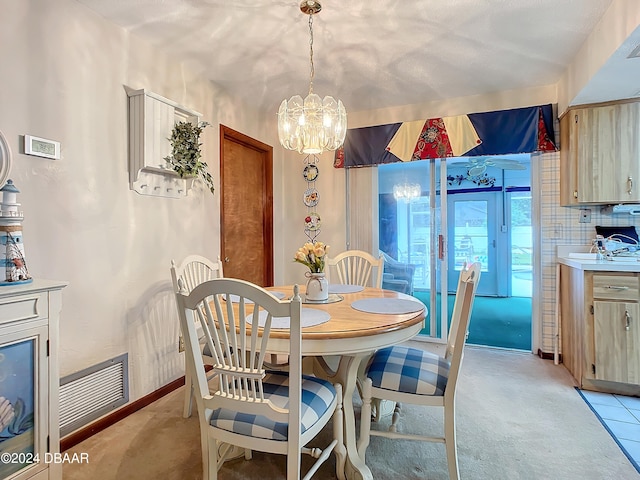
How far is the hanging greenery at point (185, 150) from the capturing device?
8.13 ft

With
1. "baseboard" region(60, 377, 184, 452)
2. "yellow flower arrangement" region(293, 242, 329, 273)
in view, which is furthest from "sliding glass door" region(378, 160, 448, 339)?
"baseboard" region(60, 377, 184, 452)

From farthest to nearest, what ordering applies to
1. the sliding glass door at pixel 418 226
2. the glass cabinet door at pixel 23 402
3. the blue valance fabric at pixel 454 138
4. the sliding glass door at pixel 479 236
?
the sliding glass door at pixel 479 236, the sliding glass door at pixel 418 226, the blue valance fabric at pixel 454 138, the glass cabinet door at pixel 23 402

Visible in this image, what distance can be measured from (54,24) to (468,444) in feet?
10.4

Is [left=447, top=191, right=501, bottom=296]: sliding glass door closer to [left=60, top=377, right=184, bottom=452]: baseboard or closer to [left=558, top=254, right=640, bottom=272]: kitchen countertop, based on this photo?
[left=558, top=254, right=640, bottom=272]: kitchen countertop

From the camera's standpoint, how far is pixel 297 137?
220 centimetres

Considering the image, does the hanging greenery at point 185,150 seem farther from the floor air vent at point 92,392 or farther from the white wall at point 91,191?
the floor air vent at point 92,392

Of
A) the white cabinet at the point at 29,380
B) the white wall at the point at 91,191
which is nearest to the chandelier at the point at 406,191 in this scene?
the white wall at the point at 91,191

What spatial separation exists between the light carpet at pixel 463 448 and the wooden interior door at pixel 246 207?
1.42 metres

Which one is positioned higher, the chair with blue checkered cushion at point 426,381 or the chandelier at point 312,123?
the chandelier at point 312,123

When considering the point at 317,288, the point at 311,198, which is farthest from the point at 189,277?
the point at 311,198

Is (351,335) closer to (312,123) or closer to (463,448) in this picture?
(463,448)

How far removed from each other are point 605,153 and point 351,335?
2.76 metres

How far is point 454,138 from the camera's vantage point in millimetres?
3402

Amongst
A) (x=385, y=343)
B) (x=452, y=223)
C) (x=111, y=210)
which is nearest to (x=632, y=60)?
(x=385, y=343)
